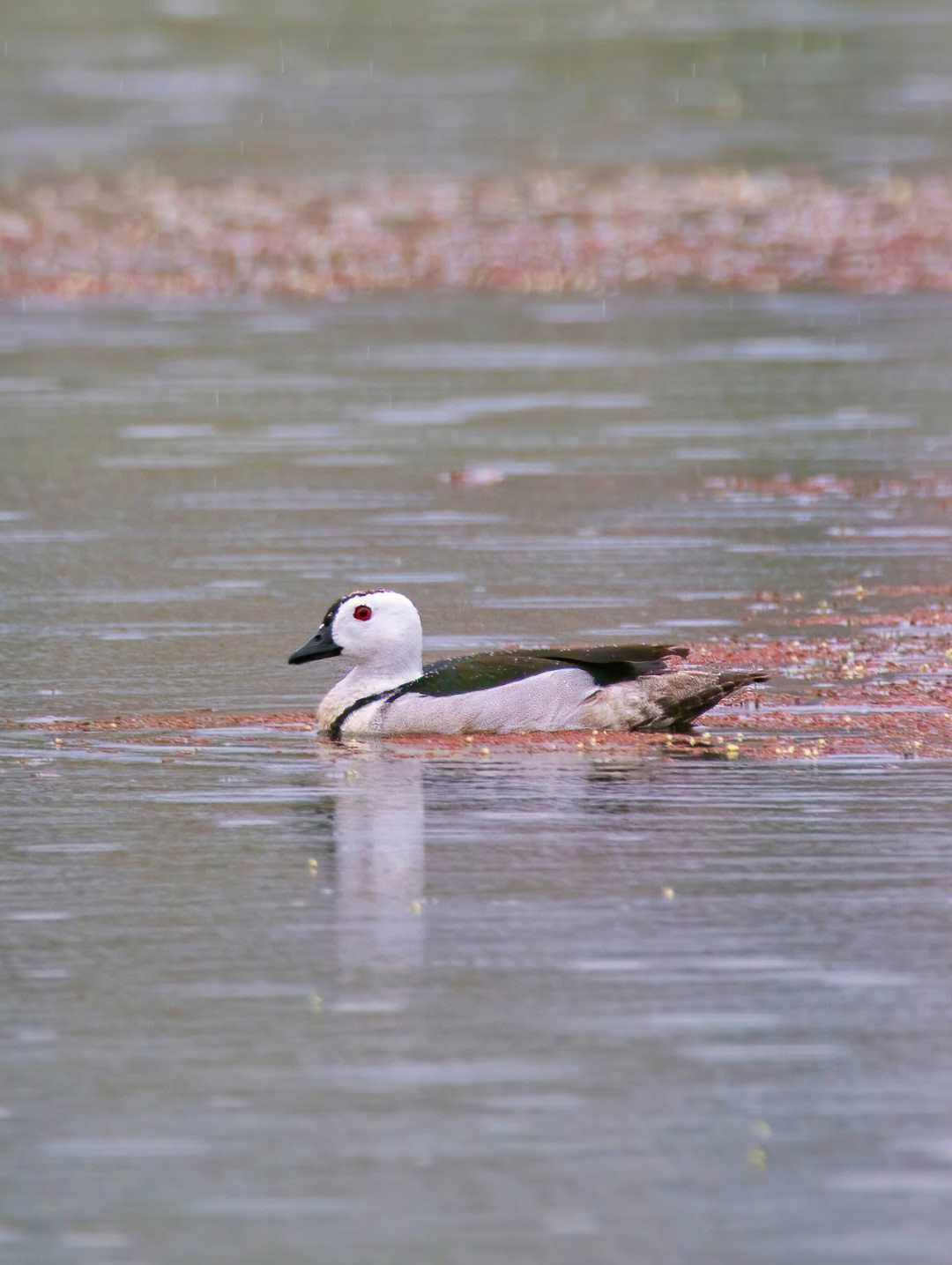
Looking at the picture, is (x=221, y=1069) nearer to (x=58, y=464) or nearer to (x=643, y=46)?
(x=58, y=464)

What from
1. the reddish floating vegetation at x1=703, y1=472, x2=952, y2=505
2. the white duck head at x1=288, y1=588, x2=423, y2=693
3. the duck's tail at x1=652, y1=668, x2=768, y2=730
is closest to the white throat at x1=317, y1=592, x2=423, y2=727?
the white duck head at x1=288, y1=588, x2=423, y2=693

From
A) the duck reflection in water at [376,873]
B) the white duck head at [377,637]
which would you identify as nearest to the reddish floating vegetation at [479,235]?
the white duck head at [377,637]

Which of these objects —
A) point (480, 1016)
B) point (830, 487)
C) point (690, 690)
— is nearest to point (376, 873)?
point (480, 1016)

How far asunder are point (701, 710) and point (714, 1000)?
14.5 ft

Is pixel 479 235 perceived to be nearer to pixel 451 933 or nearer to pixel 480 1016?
pixel 451 933

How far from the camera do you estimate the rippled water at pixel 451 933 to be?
6.90 metres

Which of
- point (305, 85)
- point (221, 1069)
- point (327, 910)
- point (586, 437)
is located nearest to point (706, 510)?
point (586, 437)

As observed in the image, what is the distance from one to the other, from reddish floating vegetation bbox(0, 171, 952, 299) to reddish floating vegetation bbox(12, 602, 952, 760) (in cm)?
1987

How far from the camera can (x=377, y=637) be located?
12.8m

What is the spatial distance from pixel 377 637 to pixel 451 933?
382 centimetres

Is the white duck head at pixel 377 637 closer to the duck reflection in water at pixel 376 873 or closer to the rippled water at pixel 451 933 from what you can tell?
the rippled water at pixel 451 933

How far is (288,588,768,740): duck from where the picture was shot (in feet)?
40.8

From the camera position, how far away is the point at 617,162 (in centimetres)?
4272

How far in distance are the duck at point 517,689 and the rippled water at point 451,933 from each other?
0.36 meters
